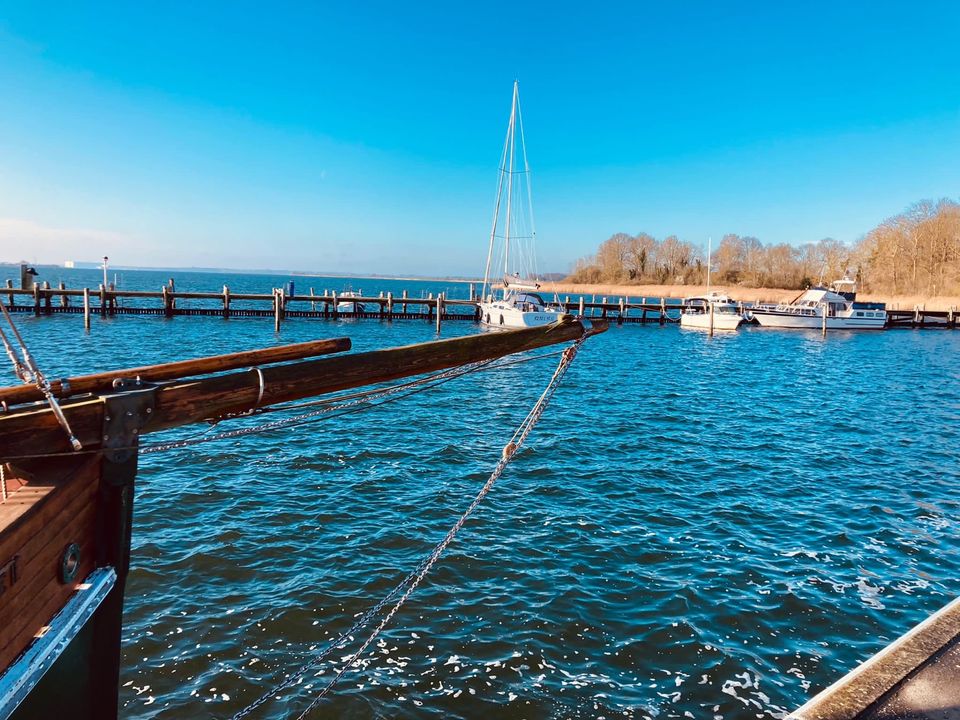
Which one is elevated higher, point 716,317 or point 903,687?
point 716,317

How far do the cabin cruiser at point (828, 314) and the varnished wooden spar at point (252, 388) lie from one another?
190 ft

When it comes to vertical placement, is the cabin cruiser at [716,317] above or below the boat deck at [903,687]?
above

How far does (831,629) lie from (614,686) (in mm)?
2943

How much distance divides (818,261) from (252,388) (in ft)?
376

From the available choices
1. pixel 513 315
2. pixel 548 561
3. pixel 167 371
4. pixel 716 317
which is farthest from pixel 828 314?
pixel 167 371

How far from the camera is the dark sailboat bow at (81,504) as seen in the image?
9.00 ft

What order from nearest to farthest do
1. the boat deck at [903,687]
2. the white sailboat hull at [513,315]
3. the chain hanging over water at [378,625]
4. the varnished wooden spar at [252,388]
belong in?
1. the varnished wooden spar at [252,388]
2. the boat deck at [903,687]
3. the chain hanging over water at [378,625]
4. the white sailboat hull at [513,315]

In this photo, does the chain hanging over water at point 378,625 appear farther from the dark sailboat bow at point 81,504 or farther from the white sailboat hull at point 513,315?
the white sailboat hull at point 513,315

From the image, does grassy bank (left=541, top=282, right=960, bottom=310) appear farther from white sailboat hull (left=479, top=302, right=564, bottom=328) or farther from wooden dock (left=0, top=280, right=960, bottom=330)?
white sailboat hull (left=479, top=302, right=564, bottom=328)

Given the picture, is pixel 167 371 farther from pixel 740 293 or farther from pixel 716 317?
pixel 740 293

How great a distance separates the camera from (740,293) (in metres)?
94.4

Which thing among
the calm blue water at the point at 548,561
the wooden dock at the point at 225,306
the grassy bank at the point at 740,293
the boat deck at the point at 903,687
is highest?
the grassy bank at the point at 740,293

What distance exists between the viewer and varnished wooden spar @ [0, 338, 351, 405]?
3709 mm

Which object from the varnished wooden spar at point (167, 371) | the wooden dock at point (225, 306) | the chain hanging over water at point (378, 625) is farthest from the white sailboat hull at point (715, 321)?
the varnished wooden spar at point (167, 371)
